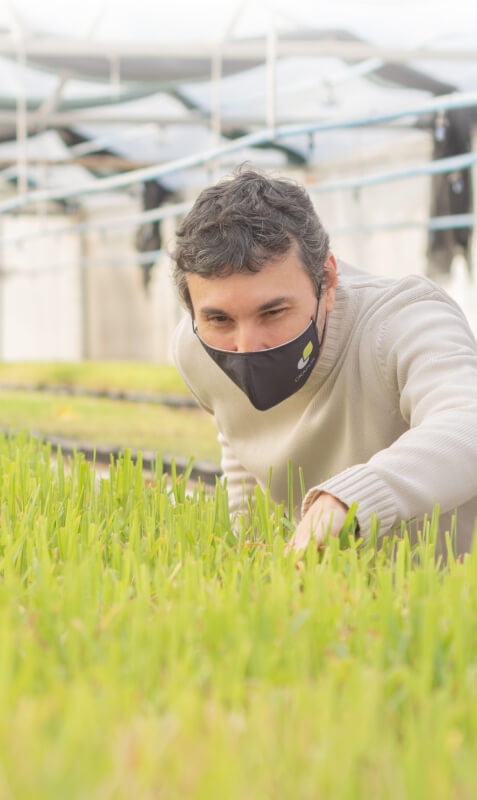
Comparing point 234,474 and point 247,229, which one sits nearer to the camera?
point 247,229

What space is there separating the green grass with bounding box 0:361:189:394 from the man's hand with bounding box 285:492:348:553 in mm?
6586

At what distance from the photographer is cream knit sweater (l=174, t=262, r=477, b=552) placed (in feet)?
4.30

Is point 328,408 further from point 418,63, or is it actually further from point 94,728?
point 418,63

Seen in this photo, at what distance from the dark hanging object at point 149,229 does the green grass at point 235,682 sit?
10933 millimetres

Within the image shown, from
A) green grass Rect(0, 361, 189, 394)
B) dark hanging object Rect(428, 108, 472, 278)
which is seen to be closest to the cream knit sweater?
green grass Rect(0, 361, 189, 394)

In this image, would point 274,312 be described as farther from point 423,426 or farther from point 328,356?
point 423,426

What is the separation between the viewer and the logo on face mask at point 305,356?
5.52ft

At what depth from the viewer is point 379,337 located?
1685mm

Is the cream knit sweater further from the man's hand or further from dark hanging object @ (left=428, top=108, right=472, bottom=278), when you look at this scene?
dark hanging object @ (left=428, top=108, right=472, bottom=278)

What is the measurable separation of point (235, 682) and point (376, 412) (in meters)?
1.20

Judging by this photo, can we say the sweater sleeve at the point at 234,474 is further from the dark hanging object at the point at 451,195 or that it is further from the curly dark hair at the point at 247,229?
the dark hanging object at the point at 451,195

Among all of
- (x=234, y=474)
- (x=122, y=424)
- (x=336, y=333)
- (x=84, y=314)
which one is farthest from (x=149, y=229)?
(x=336, y=333)

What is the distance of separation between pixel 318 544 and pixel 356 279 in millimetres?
995

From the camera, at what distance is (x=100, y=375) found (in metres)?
9.30
